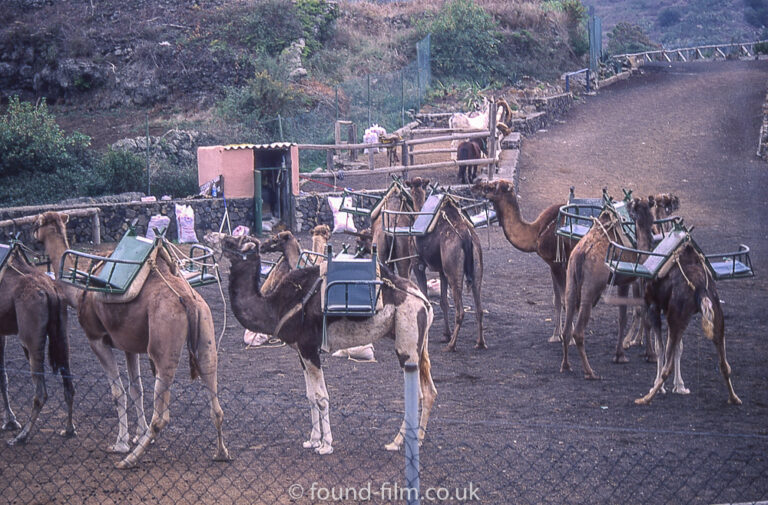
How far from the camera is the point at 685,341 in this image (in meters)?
10.4

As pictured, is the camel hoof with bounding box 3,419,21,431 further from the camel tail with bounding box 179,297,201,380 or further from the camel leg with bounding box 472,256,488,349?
the camel leg with bounding box 472,256,488,349

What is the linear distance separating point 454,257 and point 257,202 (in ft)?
26.3

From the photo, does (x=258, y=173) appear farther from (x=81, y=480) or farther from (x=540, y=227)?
(x=81, y=480)

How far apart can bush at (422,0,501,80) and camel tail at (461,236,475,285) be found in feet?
76.3

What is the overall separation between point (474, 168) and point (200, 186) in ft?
22.0

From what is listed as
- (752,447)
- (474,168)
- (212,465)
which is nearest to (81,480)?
(212,465)

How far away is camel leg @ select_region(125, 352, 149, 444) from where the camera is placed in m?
7.11

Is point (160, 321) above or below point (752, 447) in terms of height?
above

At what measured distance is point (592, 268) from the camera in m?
9.22

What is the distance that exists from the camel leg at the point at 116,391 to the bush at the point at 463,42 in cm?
2697

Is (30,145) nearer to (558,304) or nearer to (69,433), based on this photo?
(558,304)

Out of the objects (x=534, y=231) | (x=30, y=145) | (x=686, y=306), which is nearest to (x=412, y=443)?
(x=686, y=306)

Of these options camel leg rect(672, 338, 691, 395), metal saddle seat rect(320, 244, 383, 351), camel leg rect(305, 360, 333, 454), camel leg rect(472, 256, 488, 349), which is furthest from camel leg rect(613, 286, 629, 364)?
camel leg rect(305, 360, 333, 454)

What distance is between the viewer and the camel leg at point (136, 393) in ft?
23.3
